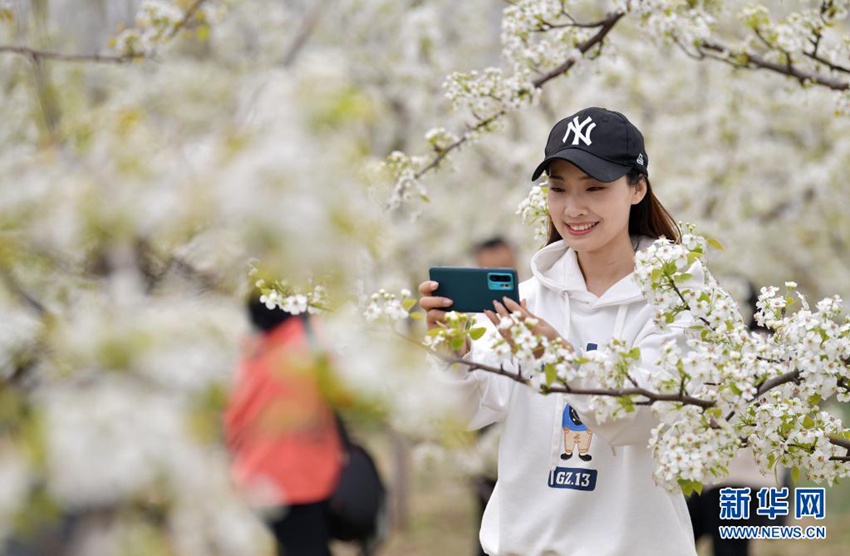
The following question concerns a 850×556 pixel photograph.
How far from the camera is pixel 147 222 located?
1.39m

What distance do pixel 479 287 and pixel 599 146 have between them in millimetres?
404

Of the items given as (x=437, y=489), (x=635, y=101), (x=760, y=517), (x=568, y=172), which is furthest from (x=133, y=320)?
(x=437, y=489)

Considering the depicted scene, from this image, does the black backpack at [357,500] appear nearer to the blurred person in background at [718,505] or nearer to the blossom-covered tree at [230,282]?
the blossom-covered tree at [230,282]

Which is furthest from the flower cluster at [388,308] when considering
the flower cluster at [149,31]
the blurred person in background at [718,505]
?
the blurred person in background at [718,505]

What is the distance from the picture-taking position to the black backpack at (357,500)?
3.80 m

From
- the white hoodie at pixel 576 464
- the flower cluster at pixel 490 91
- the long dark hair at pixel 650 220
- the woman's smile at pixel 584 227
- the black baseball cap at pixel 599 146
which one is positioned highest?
the flower cluster at pixel 490 91

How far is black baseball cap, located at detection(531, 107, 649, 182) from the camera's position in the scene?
2.19 m

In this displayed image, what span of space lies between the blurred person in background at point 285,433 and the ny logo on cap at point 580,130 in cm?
71

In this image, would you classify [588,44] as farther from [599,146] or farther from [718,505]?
[718,505]

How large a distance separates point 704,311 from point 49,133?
5.34 ft

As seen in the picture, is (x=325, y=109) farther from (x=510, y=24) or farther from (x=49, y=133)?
(x=510, y=24)

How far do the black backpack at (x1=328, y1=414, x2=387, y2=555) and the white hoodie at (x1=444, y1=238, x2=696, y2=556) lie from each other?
1.48 metres

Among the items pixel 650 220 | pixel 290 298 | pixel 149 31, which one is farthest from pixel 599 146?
pixel 149 31

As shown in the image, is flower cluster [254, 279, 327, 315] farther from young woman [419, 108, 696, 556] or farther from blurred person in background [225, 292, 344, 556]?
young woman [419, 108, 696, 556]
